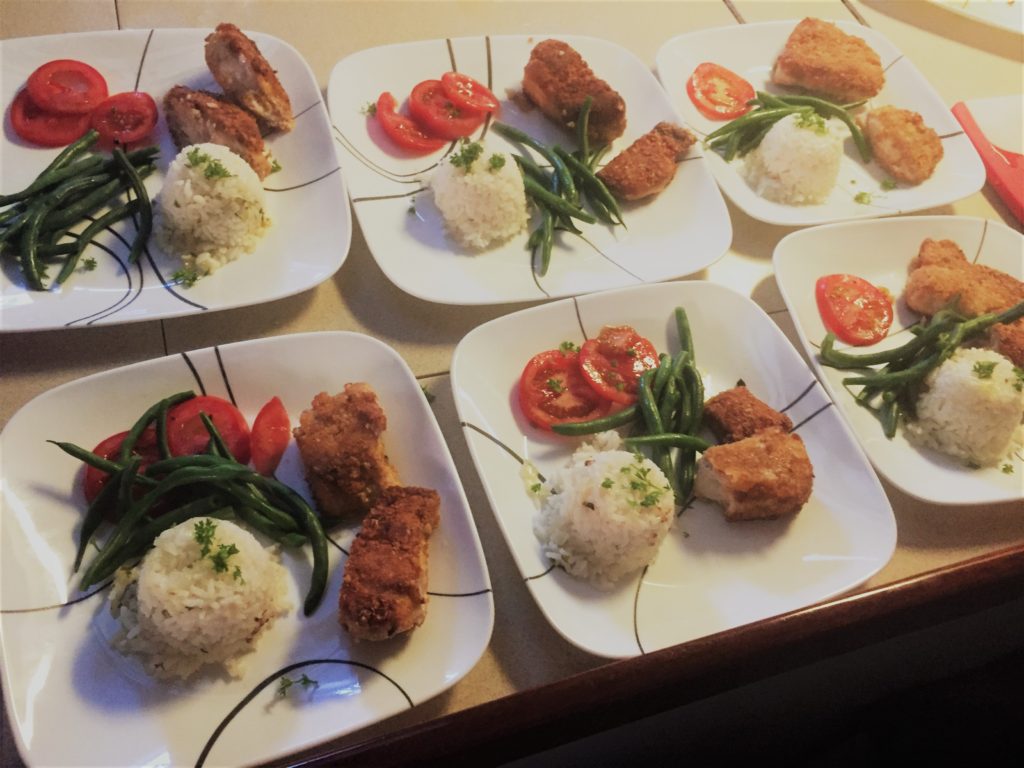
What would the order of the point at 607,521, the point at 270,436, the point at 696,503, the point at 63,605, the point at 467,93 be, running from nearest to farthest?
the point at 63,605
the point at 607,521
the point at 270,436
the point at 696,503
the point at 467,93

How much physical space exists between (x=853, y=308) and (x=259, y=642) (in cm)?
207

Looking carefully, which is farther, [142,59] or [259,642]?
[142,59]

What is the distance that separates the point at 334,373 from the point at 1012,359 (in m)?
2.08

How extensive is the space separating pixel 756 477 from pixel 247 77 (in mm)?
2018

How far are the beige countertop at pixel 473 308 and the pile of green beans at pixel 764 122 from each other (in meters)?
0.27

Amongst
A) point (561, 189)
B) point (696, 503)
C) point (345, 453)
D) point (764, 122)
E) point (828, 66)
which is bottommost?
point (696, 503)

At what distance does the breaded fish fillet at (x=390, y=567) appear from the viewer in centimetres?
171

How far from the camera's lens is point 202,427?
1994mm

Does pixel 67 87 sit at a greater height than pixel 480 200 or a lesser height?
greater

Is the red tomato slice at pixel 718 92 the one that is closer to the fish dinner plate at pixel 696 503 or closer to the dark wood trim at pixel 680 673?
the fish dinner plate at pixel 696 503

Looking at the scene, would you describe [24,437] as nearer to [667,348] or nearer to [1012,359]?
[667,348]

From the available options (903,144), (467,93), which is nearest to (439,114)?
(467,93)

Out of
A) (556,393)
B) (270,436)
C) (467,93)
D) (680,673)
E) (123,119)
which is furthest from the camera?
(467,93)

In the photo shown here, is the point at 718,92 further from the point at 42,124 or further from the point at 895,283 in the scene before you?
the point at 42,124
